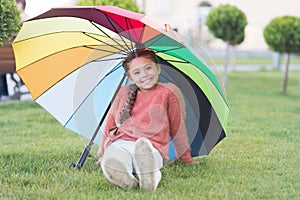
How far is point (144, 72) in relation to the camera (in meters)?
3.25

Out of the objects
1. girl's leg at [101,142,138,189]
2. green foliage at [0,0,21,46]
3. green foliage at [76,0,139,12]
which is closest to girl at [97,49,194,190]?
girl's leg at [101,142,138,189]

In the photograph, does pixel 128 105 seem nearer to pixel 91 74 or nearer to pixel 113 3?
pixel 91 74

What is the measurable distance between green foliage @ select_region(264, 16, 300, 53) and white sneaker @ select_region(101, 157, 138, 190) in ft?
19.9

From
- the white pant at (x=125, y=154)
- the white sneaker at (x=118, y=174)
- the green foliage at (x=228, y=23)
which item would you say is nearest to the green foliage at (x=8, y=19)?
the white pant at (x=125, y=154)

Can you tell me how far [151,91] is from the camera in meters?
3.29

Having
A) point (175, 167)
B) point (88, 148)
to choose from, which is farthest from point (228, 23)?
point (88, 148)

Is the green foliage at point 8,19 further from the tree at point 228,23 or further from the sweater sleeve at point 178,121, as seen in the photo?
the tree at point 228,23

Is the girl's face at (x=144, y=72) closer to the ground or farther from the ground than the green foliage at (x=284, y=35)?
farther from the ground

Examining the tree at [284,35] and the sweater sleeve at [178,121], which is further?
the tree at [284,35]

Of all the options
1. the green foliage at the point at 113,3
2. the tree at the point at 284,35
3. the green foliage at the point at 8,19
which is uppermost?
the green foliage at the point at 8,19

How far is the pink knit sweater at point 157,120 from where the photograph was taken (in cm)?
321

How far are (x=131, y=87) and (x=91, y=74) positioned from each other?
10.9 inches

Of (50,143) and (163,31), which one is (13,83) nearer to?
(50,143)

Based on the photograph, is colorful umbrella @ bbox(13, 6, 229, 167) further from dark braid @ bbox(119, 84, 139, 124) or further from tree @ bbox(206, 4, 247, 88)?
tree @ bbox(206, 4, 247, 88)
